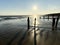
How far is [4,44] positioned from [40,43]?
3236 millimetres

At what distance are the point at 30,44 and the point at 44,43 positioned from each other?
4.26 feet

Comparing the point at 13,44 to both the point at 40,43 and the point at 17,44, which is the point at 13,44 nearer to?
the point at 17,44

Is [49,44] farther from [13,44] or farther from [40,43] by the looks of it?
[13,44]

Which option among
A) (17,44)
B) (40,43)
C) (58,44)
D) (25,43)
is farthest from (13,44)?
(58,44)

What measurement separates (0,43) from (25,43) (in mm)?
2316

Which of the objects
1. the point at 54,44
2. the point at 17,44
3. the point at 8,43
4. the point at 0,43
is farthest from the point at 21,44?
the point at 54,44

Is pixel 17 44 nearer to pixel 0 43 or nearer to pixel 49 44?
pixel 0 43

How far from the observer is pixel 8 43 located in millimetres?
9195

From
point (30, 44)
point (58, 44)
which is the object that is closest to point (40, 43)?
point (30, 44)

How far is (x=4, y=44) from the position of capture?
8930 mm

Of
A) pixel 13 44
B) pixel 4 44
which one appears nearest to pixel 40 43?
pixel 13 44

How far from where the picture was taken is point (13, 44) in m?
8.94

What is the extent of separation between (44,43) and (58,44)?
124 centimetres

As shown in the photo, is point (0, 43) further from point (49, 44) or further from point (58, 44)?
point (58, 44)
